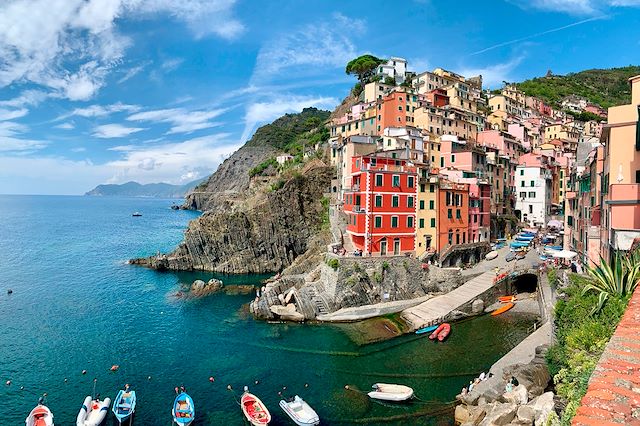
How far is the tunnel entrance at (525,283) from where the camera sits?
1847 inches

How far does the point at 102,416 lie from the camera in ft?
84.9

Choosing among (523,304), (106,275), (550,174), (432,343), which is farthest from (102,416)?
(550,174)

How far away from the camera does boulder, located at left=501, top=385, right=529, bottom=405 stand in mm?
23116

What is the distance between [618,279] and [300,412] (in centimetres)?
1896

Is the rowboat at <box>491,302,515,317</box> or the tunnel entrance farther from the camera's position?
the tunnel entrance

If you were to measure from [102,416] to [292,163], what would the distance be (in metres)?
68.3

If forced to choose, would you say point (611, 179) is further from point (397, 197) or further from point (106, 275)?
point (106, 275)

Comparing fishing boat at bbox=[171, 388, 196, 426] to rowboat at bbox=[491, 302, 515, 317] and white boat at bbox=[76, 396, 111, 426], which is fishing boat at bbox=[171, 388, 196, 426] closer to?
white boat at bbox=[76, 396, 111, 426]

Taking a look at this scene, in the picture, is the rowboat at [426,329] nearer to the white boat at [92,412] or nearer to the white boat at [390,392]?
the white boat at [390,392]

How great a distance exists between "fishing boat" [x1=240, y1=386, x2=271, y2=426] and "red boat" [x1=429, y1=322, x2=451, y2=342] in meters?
17.2

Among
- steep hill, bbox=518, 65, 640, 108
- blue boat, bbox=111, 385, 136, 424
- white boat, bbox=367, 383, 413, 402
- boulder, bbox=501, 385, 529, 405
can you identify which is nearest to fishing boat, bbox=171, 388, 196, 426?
blue boat, bbox=111, 385, 136, 424

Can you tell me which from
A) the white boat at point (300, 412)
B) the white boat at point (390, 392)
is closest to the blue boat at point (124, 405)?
the white boat at point (300, 412)

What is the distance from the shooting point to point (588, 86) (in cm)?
17350

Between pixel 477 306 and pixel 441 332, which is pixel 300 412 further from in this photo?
pixel 477 306
